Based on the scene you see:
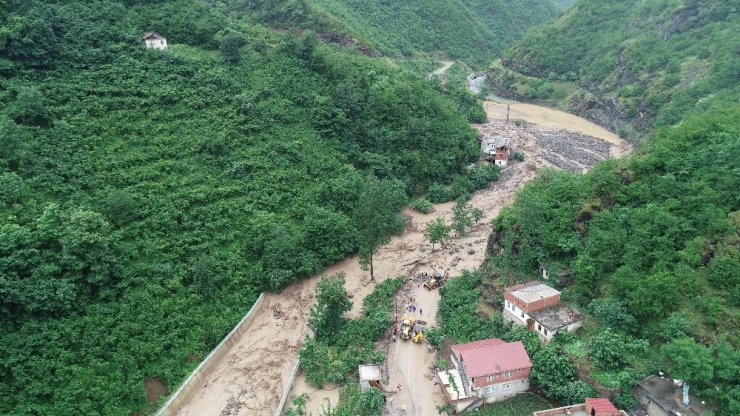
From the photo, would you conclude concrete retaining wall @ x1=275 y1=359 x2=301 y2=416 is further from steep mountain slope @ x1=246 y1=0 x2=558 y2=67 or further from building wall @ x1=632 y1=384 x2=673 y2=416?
steep mountain slope @ x1=246 y1=0 x2=558 y2=67

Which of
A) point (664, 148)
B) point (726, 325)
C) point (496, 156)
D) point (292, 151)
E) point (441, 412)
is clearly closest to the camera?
point (726, 325)

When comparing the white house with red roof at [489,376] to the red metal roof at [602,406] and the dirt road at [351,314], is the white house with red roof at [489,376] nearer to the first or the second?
the dirt road at [351,314]

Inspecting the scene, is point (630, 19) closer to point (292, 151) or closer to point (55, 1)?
point (292, 151)

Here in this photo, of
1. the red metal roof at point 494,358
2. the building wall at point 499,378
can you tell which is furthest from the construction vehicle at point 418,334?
the building wall at point 499,378

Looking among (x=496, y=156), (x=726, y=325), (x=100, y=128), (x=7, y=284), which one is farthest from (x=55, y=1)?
(x=726, y=325)

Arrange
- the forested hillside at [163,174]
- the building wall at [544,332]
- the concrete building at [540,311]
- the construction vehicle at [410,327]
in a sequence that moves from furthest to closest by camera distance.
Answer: the construction vehicle at [410,327] < the concrete building at [540,311] < the building wall at [544,332] < the forested hillside at [163,174]

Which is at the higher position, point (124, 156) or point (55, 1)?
point (55, 1)

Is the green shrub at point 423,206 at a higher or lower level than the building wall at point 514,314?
higher
